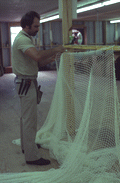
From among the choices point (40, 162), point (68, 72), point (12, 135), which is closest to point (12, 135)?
point (12, 135)

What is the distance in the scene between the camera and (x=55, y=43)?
12.7 meters

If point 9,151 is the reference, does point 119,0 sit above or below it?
above

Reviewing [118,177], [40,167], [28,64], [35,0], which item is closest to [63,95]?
[28,64]

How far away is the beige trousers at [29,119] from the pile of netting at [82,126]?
275 millimetres

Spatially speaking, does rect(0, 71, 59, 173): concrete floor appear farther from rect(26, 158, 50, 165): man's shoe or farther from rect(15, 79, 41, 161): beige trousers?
rect(15, 79, 41, 161): beige trousers

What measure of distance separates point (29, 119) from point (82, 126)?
60cm

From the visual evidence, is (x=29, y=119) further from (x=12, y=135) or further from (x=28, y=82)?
(x=12, y=135)

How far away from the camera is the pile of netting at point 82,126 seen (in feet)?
7.11

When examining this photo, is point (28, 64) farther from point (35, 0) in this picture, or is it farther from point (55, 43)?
point (55, 43)

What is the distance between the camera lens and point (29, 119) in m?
2.52

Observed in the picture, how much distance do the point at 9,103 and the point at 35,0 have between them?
3248mm

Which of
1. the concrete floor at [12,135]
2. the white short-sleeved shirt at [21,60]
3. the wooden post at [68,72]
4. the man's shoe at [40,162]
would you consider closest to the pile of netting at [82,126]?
the wooden post at [68,72]

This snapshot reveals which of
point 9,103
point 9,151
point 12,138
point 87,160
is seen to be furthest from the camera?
point 9,103

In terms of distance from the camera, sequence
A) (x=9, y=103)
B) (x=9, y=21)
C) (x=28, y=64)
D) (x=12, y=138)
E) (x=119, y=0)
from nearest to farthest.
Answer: (x=28, y=64) → (x=12, y=138) → (x=9, y=103) → (x=119, y=0) → (x=9, y=21)
